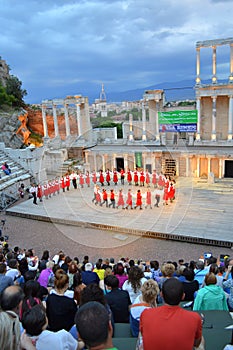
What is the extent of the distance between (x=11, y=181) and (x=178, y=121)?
15.1m

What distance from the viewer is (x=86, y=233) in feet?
53.6

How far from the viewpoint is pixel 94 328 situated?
103 inches

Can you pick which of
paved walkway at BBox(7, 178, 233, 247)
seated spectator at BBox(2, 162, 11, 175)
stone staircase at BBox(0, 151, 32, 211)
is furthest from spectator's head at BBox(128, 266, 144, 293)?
seated spectator at BBox(2, 162, 11, 175)

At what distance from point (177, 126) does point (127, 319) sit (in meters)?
23.5

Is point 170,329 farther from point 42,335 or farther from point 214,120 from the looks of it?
point 214,120

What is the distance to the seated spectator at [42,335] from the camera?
135 inches

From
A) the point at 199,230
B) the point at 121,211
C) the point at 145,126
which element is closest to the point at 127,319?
the point at 199,230

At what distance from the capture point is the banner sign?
86.3ft

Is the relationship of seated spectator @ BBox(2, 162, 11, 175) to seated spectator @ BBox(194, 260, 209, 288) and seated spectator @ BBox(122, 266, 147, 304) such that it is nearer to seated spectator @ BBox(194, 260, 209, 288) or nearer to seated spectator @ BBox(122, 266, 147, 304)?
seated spectator @ BBox(194, 260, 209, 288)

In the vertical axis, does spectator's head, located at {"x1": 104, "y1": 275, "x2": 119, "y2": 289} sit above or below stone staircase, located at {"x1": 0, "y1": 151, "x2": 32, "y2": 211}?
above

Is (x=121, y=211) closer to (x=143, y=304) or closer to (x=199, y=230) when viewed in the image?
(x=199, y=230)

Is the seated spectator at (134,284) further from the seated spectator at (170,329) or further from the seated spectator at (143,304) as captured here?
the seated spectator at (170,329)

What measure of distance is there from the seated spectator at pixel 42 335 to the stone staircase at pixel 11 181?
746 inches

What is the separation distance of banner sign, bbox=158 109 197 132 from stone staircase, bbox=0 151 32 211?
13029mm
